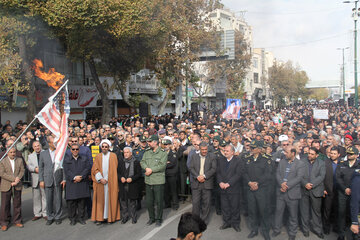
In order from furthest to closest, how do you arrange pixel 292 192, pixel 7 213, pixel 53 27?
pixel 53 27
pixel 7 213
pixel 292 192

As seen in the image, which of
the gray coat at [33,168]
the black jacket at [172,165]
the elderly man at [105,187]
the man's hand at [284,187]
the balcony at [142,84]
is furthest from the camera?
the balcony at [142,84]

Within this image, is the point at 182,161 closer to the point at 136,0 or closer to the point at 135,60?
the point at 136,0

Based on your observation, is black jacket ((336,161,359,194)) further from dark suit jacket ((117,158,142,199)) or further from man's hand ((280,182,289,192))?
dark suit jacket ((117,158,142,199))

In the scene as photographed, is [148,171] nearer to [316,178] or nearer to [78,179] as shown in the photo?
[78,179]

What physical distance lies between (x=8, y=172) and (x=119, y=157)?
7.51ft

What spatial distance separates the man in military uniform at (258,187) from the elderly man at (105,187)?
2773mm

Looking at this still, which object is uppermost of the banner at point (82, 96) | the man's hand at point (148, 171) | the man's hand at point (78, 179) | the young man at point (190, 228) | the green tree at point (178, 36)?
the green tree at point (178, 36)

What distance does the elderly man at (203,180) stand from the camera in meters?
7.14

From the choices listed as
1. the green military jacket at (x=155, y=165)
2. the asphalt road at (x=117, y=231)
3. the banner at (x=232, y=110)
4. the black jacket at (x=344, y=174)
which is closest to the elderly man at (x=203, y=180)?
the asphalt road at (x=117, y=231)

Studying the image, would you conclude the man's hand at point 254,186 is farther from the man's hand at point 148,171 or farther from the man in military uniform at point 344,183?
the man's hand at point 148,171

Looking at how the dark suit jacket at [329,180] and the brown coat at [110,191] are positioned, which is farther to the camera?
the brown coat at [110,191]

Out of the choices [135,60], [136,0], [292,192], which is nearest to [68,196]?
[292,192]

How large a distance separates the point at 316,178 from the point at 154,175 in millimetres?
3139

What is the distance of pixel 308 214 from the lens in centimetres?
663
